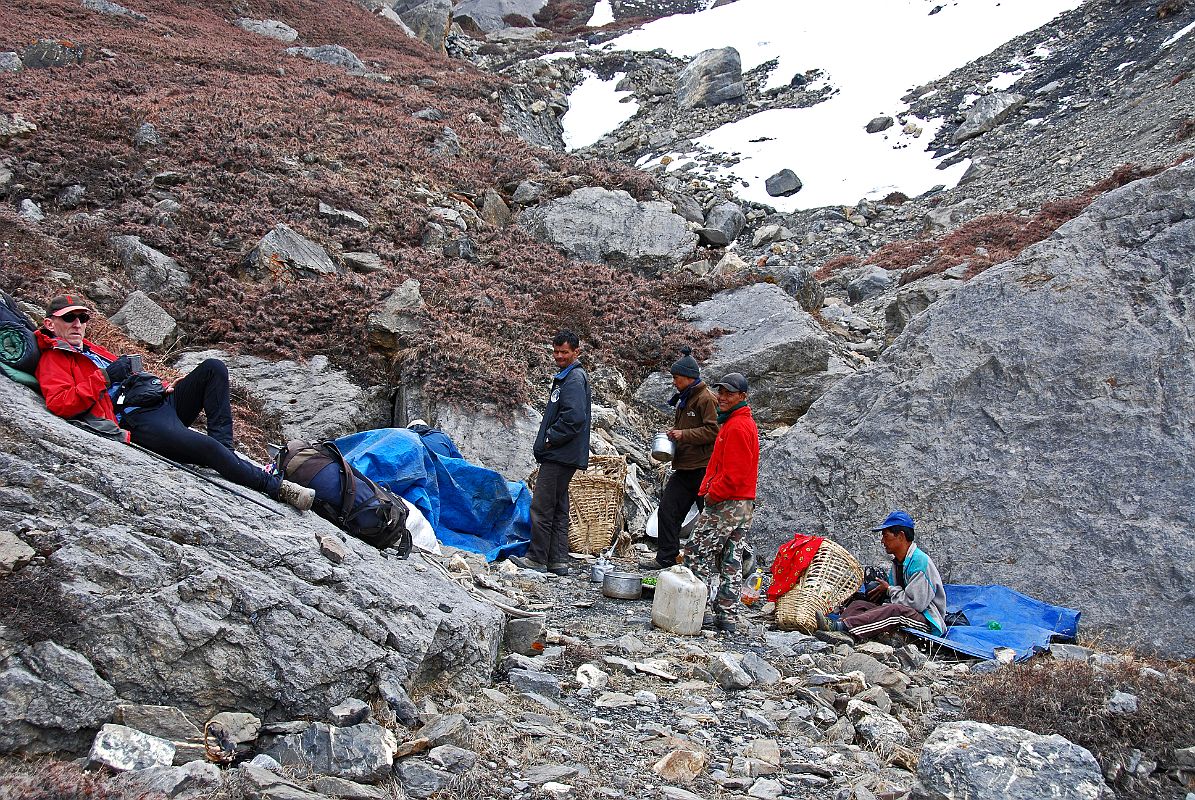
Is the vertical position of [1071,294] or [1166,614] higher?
[1071,294]

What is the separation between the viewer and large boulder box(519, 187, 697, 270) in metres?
17.1

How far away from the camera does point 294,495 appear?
4910mm

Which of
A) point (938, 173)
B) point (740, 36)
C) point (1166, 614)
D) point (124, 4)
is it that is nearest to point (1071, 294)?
point (1166, 614)

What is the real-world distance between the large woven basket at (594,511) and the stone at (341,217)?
25.7 feet

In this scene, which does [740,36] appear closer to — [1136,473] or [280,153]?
[280,153]

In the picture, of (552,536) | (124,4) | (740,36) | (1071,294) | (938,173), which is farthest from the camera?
(740,36)

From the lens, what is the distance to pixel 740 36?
48.5 metres

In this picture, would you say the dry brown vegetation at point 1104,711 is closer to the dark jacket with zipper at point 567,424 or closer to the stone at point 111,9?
the dark jacket with zipper at point 567,424

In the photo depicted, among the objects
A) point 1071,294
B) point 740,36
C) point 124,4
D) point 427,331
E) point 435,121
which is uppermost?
point 740,36

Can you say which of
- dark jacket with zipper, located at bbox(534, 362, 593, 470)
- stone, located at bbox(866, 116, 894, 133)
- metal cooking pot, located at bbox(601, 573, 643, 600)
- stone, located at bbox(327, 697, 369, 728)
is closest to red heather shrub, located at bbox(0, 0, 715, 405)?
dark jacket with zipper, located at bbox(534, 362, 593, 470)

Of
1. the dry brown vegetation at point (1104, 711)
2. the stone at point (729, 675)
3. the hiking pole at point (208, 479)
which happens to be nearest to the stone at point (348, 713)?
the hiking pole at point (208, 479)

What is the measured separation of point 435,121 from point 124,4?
1180cm

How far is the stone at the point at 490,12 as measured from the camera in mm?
50000

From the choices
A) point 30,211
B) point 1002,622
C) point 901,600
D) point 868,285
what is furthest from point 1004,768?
point 868,285
